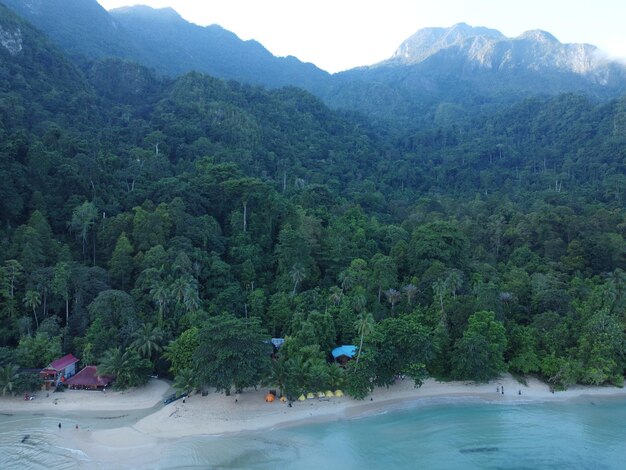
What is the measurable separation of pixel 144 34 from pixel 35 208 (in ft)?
400

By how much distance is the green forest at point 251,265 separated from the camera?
1321 inches

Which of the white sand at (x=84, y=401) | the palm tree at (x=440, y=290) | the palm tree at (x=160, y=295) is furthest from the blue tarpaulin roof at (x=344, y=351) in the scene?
the palm tree at (x=160, y=295)

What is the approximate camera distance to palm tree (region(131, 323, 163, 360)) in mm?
34094

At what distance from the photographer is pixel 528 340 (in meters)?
37.0

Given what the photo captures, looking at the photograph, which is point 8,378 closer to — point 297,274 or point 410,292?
point 297,274

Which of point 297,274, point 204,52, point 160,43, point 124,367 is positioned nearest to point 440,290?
point 297,274

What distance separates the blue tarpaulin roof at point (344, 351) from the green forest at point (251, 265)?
719mm

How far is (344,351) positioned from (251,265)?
12765mm

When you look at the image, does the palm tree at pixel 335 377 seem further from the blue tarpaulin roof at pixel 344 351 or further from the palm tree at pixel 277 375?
the palm tree at pixel 277 375

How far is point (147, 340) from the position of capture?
1347 inches

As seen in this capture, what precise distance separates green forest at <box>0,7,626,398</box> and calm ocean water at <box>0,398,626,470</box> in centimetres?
298

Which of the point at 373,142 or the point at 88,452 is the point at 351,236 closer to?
the point at 88,452

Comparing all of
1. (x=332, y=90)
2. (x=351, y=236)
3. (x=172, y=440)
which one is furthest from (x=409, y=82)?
(x=172, y=440)

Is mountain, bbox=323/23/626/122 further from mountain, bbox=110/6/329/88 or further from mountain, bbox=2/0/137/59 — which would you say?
mountain, bbox=2/0/137/59
